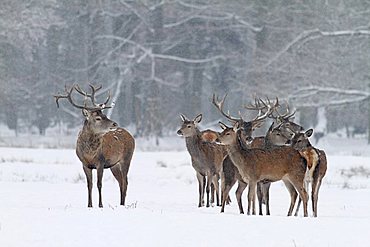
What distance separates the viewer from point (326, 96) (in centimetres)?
3869

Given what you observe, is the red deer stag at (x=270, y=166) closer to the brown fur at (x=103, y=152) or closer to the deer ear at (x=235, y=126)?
the deer ear at (x=235, y=126)

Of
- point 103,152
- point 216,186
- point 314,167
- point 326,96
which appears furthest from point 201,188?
point 326,96

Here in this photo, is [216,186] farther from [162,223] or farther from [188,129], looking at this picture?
[162,223]

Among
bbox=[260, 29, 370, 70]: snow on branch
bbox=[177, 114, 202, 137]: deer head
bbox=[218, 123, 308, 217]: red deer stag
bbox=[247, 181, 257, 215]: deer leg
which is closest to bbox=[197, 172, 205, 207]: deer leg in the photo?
bbox=[177, 114, 202, 137]: deer head

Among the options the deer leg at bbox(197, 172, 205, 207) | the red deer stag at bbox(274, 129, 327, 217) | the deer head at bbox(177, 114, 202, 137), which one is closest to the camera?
the red deer stag at bbox(274, 129, 327, 217)

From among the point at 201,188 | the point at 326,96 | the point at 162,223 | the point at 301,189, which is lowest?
the point at 201,188

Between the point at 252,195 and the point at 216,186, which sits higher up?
the point at 252,195

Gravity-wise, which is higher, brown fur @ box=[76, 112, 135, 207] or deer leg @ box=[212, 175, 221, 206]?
brown fur @ box=[76, 112, 135, 207]

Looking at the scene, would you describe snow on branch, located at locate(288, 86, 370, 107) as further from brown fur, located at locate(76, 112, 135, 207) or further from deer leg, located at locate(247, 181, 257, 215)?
deer leg, located at locate(247, 181, 257, 215)

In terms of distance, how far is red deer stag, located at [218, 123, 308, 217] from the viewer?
12.9 meters

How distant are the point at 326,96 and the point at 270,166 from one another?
1035 inches

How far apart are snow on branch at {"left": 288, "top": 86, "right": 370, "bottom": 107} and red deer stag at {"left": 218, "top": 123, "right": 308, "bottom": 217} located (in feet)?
83.7

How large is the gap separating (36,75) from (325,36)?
16135 mm

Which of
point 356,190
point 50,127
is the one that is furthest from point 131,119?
point 356,190
